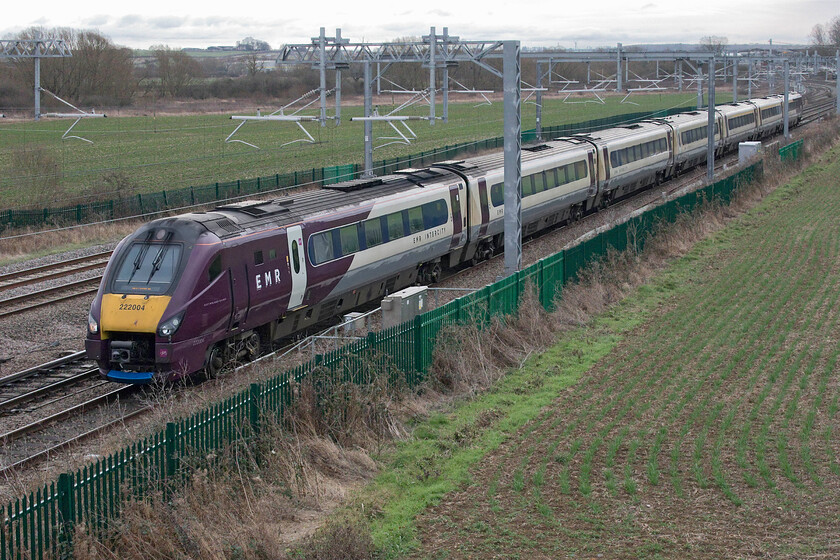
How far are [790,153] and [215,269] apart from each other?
123 feet

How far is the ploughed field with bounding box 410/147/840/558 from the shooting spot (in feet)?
30.8

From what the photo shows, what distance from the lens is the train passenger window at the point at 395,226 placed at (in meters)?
20.7

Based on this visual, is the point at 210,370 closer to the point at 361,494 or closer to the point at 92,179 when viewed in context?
the point at 361,494

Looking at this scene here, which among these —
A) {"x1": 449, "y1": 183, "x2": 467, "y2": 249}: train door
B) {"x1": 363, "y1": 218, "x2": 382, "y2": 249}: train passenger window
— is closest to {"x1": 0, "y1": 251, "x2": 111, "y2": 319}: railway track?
{"x1": 363, "y1": 218, "x2": 382, "y2": 249}: train passenger window

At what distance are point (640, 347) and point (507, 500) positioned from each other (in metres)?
7.40

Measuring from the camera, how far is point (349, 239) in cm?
1920

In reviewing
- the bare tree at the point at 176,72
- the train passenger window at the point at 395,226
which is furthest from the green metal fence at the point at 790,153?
the bare tree at the point at 176,72

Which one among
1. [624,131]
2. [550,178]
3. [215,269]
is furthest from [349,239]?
[624,131]

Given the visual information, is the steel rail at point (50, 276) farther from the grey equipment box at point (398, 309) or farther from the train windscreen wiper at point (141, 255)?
the grey equipment box at point (398, 309)

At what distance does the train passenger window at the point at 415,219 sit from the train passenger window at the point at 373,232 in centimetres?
127

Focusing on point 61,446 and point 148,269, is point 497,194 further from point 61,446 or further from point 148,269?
point 61,446

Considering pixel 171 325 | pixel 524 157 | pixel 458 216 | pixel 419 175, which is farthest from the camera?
pixel 524 157

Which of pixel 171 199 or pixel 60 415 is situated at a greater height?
pixel 171 199

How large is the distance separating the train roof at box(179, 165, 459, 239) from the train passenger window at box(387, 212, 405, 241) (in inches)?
20.3
